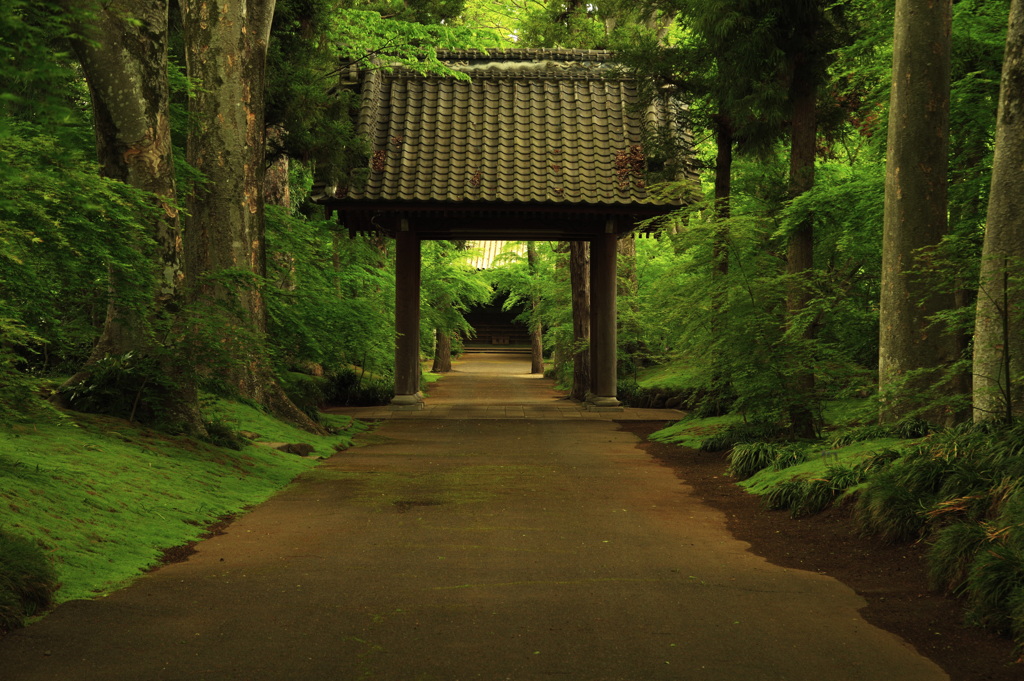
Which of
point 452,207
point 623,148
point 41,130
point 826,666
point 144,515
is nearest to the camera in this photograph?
point 826,666

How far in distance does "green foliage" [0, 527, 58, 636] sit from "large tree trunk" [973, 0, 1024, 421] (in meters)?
6.85

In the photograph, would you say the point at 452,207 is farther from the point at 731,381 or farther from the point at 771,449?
the point at 771,449

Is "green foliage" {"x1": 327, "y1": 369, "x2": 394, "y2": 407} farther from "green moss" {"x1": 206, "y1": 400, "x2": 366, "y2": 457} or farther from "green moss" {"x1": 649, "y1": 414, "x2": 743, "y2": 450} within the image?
"green moss" {"x1": 649, "y1": 414, "x2": 743, "y2": 450}

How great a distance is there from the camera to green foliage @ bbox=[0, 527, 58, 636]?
484cm

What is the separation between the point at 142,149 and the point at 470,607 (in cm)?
678

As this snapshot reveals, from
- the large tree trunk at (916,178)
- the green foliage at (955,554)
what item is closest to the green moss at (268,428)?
the large tree trunk at (916,178)

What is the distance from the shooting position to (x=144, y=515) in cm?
739

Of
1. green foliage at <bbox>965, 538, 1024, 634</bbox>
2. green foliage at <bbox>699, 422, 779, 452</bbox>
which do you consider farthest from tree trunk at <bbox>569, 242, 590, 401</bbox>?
green foliage at <bbox>965, 538, 1024, 634</bbox>

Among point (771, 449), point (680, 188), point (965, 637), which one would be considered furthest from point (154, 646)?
point (680, 188)

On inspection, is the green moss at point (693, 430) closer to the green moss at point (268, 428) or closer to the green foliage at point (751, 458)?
the green foliage at point (751, 458)

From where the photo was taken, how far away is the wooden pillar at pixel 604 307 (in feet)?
63.2

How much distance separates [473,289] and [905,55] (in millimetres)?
26971

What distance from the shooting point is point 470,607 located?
5.49 m

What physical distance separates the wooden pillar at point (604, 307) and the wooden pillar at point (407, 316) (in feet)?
12.2
